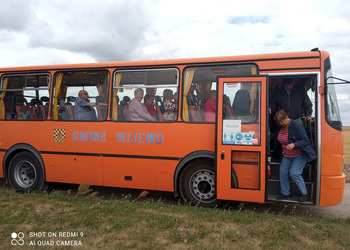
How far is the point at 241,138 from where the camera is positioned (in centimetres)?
489

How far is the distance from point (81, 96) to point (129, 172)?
76.6 inches

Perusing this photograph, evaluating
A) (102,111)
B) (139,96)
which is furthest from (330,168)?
A: (102,111)

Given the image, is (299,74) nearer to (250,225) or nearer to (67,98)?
(250,225)

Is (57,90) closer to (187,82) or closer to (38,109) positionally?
(38,109)

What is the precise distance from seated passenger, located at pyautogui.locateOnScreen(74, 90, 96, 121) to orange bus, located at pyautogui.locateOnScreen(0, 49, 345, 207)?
0.16 ft

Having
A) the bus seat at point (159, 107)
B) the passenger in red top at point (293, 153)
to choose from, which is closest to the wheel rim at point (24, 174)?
the bus seat at point (159, 107)

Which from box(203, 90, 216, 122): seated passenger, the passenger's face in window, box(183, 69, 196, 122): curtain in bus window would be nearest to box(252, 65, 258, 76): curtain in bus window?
box(203, 90, 216, 122): seated passenger

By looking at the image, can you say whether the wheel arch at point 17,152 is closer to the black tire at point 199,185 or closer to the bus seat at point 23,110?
the bus seat at point 23,110

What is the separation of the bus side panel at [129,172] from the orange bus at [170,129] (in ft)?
0.07

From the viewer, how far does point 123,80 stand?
582 cm

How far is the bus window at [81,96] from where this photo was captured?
594 centimetres

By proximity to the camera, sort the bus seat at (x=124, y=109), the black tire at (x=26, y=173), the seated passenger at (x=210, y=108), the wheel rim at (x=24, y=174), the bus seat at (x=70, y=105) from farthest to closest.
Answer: the wheel rim at (x=24, y=174) < the black tire at (x=26, y=173) < the bus seat at (x=70, y=105) < the bus seat at (x=124, y=109) < the seated passenger at (x=210, y=108)

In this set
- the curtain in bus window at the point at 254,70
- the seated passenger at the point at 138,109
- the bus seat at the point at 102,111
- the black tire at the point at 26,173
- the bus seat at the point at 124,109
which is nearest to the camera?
the curtain in bus window at the point at 254,70

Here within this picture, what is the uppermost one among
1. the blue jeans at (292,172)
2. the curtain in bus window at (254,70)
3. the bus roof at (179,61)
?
the bus roof at (179,61)
